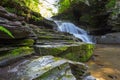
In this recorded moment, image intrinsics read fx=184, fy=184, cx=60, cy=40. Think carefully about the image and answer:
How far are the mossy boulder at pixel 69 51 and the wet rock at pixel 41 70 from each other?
117 centimetres

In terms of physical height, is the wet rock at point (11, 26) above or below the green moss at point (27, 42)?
above

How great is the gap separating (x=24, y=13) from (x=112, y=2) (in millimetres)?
10400

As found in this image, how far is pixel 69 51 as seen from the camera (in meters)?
6.57

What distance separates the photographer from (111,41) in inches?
587

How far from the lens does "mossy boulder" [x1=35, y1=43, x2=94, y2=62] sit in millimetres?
5602

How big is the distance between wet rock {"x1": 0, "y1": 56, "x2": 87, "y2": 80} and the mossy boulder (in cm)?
117

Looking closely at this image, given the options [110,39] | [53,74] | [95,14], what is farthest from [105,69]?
[95,14]

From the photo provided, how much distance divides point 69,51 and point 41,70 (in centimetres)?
301

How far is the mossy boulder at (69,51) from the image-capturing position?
5.60 meters

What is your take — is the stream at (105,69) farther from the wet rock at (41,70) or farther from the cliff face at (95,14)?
the cliff face at (95,14)

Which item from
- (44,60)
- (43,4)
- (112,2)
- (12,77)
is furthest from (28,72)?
(112,2)

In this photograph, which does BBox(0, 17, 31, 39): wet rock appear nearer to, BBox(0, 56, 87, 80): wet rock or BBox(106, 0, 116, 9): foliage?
BBox(0, 56, 87, 80): wet rock

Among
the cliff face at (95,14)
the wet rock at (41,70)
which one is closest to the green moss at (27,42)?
the wet rock at (41,70)

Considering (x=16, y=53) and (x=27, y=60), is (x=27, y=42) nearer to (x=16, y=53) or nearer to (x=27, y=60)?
(x=16, y=53)
